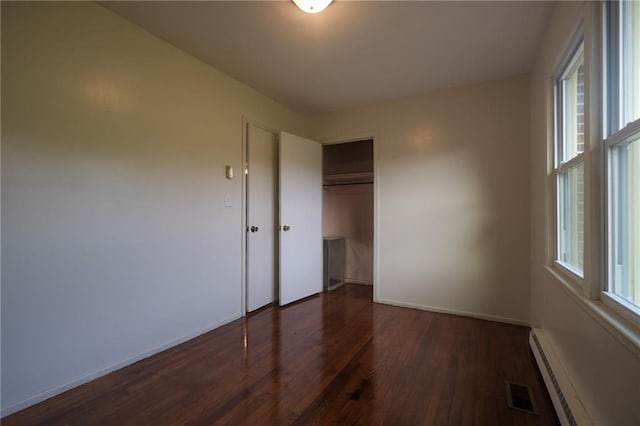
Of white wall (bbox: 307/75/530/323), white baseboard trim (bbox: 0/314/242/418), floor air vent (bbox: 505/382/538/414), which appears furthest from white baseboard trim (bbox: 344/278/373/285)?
floor air vent (bbox: 505/382/538/414)

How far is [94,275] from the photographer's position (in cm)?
175

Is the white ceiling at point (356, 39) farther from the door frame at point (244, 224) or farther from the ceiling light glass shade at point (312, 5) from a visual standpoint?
the door frame at point (244, 224)

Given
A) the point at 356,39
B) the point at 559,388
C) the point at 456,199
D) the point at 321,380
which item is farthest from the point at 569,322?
the point at 356,39

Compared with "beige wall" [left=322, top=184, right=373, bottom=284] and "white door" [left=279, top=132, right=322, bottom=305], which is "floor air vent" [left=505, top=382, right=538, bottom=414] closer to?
"white door" [left=279, top=132, right=322, bottom=305]

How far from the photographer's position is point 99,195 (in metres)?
1.78

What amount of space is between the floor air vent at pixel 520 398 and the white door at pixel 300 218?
7.15 ft

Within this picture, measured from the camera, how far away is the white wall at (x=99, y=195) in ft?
4.82

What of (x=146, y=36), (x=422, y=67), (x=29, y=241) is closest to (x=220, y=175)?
(x=146, y=36)

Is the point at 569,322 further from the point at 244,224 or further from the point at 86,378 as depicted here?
the point at 86,378

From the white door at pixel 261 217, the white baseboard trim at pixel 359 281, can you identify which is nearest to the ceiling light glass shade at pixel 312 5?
the white door at pixel 261 217

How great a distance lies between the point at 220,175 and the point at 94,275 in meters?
1.25

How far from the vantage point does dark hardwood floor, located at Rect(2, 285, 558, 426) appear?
1.44 meters

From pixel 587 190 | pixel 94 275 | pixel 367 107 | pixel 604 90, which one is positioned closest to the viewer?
pixel 604 90

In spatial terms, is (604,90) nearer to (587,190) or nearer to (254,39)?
(587,190)
